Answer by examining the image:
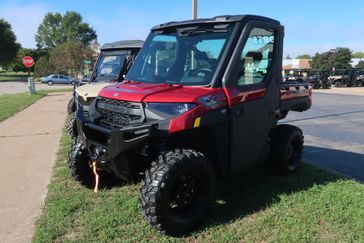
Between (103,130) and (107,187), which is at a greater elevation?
(103,130)

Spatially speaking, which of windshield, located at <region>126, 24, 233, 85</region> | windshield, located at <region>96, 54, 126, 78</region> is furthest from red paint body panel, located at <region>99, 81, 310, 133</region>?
windshield, located at <region>96, 54, 126, 78</region>

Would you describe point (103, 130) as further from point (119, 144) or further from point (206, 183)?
point (206, 183)

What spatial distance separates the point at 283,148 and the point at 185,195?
2040 millimetres

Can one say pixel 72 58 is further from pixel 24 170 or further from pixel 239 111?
pixel 239 111

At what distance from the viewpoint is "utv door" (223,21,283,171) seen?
471 cm

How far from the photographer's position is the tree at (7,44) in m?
76.4

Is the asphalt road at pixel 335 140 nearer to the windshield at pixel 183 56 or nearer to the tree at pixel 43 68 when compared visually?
the windshield at pixel 183 56

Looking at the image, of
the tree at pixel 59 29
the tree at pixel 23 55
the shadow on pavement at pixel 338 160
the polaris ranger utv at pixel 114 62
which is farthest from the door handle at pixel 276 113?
the tree at pixel 59 29

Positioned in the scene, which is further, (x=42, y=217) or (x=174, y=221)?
(x=42, y=217)

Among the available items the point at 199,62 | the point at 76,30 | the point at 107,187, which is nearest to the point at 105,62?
the point at 107,187

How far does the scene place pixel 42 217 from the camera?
488 cm

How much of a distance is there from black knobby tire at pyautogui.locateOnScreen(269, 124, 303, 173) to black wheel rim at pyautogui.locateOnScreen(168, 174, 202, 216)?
186 centimetres

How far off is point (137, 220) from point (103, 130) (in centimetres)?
107

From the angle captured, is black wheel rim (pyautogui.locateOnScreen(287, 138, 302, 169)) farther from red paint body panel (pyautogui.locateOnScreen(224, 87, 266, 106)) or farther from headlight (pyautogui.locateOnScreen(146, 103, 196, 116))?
headlight (pyautogui.locateOnScreen(146, 103, 196, 116))
